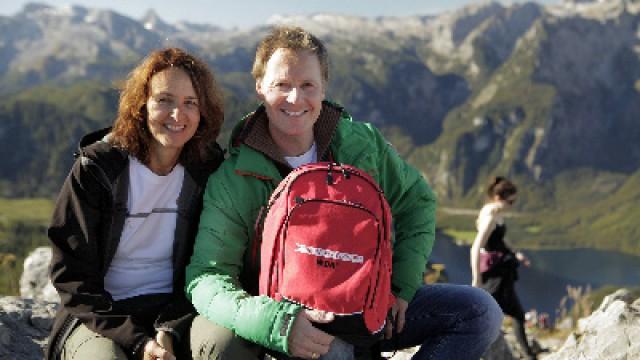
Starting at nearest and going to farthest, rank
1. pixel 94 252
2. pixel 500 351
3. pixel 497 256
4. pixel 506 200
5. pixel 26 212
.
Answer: pixel 94 252, pixel 500 351, pixel 506 200, pixel 497 256, pixel 26 212

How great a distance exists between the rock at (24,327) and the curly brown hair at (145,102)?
3.77 m

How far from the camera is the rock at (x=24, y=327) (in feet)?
24.2

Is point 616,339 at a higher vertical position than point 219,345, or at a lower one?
lower

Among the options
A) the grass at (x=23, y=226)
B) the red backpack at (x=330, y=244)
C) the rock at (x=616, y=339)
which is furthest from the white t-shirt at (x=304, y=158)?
the grass at (x=23, y=226)

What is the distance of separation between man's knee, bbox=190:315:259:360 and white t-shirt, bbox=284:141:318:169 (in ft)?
5.03

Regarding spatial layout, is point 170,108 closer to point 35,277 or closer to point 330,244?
point 330,244

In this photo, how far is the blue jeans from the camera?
464cm

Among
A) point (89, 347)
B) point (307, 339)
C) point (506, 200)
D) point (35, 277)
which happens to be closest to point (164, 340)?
point (89, 347)

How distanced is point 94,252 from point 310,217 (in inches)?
73.9

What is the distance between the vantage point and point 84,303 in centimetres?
465

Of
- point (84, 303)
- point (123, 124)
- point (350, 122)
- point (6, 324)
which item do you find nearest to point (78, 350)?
point (84, 303)

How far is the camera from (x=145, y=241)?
16.6ft

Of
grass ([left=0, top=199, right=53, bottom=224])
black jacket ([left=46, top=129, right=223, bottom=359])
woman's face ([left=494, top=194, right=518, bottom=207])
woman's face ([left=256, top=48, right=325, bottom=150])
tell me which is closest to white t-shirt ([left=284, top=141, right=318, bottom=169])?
woman's face ([left=256, top=48, right=325, bottom=150])

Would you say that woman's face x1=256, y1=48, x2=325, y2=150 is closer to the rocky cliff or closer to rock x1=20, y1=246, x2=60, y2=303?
the rocky cliff
